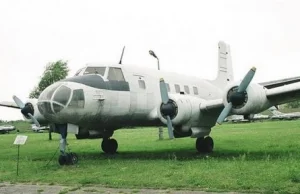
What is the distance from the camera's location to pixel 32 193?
941 centimetres

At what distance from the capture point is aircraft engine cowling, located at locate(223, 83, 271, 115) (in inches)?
571

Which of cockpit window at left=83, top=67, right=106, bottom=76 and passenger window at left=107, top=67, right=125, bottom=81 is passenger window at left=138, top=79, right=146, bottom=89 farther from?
A: cockpit window at left=83, top=67, right=106, bottom=76

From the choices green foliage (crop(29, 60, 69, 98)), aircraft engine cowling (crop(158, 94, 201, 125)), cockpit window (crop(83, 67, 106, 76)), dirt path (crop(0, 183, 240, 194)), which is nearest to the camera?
dirt path (crop(0, 183, 240, 194))

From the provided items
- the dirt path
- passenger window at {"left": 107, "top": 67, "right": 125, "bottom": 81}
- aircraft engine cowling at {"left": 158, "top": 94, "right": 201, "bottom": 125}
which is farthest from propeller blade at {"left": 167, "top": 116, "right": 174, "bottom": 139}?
the dirt path

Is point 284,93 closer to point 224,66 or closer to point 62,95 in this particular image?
point 62,95

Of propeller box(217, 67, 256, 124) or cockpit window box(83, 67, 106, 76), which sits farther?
cockpit window box(83, 67, 106, 76)

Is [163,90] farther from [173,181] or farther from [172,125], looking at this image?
[173,181]

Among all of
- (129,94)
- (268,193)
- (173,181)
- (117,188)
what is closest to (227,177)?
(173,181)

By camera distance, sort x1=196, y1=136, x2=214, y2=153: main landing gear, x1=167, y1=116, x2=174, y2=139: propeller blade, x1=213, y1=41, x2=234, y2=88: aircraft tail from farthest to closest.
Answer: x1=213, y1=41, x2=234, y2=88: aircraft tail, x1=196, y1=136, x2=214, y2=153: main landing gear, x1=167, y1=116, x2=174, y2=139: propeller blade

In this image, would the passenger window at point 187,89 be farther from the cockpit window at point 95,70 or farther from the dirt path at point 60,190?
the dirt path at point 60,190

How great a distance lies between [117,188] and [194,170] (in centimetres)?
307

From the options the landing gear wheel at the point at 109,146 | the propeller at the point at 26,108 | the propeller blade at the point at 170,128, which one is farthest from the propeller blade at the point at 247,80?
the propeller at the point at 26,108

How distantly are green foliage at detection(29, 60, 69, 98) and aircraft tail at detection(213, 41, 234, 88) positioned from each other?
46.7 metres

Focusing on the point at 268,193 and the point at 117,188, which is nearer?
the point at 268,193
